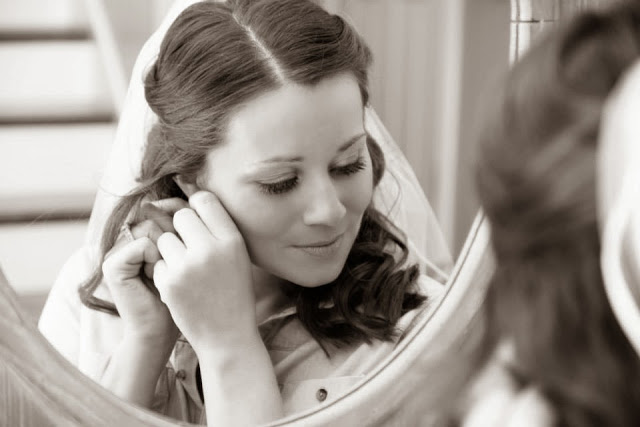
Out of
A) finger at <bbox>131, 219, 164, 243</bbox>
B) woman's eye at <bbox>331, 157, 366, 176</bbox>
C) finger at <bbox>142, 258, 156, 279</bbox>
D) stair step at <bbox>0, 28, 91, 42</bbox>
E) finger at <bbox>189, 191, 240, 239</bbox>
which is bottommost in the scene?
finger at <bbox>142, 258, 156, 279</bbox>

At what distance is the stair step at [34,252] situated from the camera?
0.46 metres

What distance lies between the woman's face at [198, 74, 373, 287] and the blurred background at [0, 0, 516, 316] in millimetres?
36

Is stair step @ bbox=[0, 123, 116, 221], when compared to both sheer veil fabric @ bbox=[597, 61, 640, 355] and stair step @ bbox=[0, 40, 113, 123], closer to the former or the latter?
stair step @ bbox=[0, 40, 113, 123]

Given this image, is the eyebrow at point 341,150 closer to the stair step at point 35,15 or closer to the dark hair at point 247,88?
the dark hair at point 247,88

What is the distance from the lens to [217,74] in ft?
1.59

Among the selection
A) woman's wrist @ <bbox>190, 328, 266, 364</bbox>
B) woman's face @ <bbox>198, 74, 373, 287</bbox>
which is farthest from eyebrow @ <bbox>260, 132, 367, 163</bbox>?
woman's wrist @ <bbox>190, 328, 266, 364</bbox>

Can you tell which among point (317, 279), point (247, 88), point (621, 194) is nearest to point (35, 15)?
point (247, 88)

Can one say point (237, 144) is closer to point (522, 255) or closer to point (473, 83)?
point (473, 83)

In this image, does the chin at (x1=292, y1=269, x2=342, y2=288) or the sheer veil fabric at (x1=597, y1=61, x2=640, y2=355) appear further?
the chin at (x1=292, y1=269, x2=342, y2=288)

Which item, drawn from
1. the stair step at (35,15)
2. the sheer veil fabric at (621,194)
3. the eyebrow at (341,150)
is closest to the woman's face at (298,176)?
the eyebrow at (341,150)

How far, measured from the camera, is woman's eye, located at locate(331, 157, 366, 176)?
1.60 feet

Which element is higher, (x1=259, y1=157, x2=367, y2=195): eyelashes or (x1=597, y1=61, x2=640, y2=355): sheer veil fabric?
(x1=597, y1=61, x2=640, y2=355): sheer veil fabric

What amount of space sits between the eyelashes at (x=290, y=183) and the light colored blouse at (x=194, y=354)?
3.5 inches

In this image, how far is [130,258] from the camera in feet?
1.68
